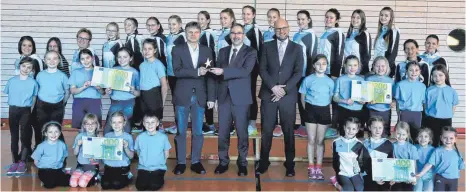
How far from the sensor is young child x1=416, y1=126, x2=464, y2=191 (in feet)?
Result: 16.3

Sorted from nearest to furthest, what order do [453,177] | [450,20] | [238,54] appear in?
[453,177] → [238,54] → [450,20]

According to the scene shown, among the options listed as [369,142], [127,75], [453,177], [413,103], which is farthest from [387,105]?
[127,75]

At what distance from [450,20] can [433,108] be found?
126 inches

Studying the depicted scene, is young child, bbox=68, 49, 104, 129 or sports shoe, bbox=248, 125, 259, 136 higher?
young child, bbox=68, 49, 104, 129

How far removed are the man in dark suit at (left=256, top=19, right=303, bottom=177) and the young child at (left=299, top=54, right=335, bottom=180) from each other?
172 mm

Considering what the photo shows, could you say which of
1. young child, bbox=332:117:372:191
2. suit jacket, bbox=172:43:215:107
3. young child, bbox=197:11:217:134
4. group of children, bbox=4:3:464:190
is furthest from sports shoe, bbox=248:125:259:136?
young child, bbox=332:117:372:191

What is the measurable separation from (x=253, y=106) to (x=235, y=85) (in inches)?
45.9

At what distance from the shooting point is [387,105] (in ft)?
18.5

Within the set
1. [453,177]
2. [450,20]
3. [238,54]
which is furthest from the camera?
[450,20]

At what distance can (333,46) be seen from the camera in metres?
6.20

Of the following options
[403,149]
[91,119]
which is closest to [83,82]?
[91,119]

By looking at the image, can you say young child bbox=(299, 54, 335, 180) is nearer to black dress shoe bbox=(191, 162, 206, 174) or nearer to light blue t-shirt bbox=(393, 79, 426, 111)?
light blue t-shirt bbox=(393, 79, 426, 111)

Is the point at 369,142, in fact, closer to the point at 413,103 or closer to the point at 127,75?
the point at 413,103

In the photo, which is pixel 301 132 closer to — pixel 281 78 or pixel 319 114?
pixel 319 114
